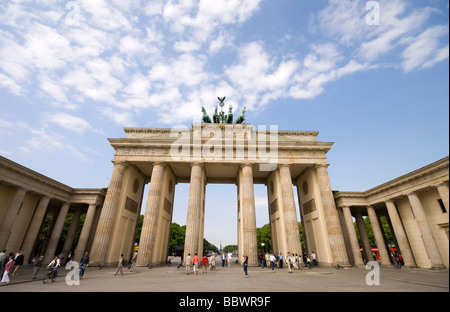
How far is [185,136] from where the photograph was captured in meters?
25.6

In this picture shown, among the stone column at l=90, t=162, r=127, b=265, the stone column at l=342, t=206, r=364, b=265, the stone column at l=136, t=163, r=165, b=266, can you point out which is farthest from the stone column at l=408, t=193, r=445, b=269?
the stone column at l=90, t=162, r=127, b=265

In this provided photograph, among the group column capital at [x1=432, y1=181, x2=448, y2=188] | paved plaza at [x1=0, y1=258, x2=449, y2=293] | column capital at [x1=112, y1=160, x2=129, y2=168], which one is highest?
column capital at [x1=112, y1=160, x2=129, y2=168]

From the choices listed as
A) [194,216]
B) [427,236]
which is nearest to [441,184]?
[427,236]

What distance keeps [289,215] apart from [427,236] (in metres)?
11.8

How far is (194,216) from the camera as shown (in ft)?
69.8

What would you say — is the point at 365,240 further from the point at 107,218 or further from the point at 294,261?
the point at 107,218

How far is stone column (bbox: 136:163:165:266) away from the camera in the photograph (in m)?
19.9

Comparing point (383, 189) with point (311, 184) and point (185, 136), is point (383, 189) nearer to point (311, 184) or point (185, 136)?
point (311, 184)

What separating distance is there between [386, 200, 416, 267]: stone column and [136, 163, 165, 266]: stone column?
26.0 m

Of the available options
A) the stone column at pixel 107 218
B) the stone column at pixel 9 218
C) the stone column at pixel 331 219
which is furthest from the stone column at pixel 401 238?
the stone column at pixel 9 218

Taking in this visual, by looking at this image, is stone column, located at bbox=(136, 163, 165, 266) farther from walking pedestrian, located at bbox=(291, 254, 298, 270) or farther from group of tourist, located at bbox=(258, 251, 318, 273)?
walking pedestrian, located at bbox=(291, 254, 298, 270)

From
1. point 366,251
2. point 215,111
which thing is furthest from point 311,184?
point 215,111

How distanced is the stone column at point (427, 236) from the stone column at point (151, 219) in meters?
26.0
